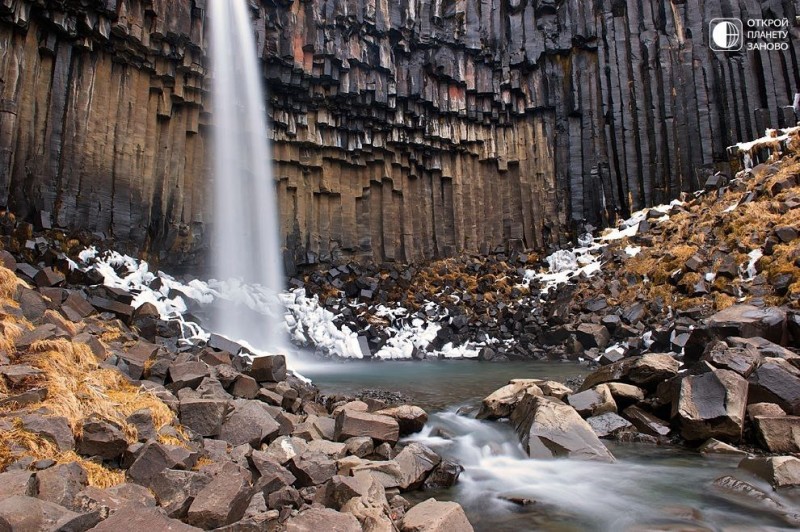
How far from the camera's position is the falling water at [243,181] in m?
19.8

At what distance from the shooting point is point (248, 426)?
232 inches

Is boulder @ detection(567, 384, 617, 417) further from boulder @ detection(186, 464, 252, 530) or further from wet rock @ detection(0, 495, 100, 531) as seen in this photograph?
wet rock @ detection(0, 495, 100, 531)

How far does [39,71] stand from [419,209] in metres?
17.2

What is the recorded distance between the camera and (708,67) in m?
23.7

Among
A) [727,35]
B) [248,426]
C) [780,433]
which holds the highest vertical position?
[727,35]

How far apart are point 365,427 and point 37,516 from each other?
13.8 feet

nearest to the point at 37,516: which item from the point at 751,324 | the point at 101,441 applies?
the point at 101,441

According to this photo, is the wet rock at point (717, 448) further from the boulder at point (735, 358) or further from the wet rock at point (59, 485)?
the wet rock at point (59, 485)

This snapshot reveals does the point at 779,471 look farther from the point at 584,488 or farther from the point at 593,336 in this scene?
the point at 593,336

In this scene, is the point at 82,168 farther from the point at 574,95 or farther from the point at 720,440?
the point at 574,95

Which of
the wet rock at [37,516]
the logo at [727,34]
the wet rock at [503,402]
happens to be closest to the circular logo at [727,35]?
the logo at [727,34]

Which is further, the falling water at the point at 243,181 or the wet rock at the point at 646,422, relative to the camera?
the falling water at the point at 243,181

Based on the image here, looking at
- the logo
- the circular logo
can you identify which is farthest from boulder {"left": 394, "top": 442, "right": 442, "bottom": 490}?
the circular logo

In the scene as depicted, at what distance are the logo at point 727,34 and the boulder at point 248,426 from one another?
27373 mm
